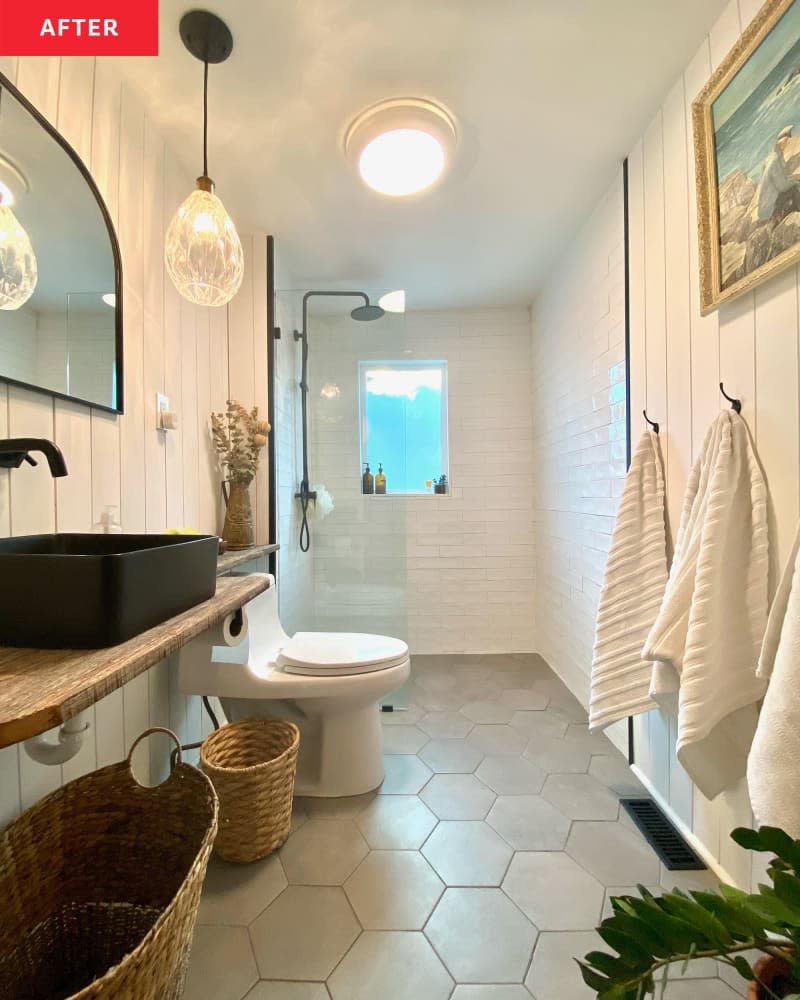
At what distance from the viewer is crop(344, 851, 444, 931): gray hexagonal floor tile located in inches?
44.0

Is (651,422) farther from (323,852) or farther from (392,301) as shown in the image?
(323,852)

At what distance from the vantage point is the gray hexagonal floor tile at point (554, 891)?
1109mm

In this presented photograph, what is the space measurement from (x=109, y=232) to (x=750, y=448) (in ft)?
5.76

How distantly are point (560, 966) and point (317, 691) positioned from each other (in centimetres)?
89

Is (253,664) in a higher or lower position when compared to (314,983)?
higher

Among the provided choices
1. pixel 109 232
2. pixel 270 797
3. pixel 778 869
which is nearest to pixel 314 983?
pixel 270 797

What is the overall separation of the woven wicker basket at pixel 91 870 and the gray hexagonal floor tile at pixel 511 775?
107 cm

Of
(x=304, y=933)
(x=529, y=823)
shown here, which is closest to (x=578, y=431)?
(x=529, y=823)

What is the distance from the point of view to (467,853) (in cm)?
133

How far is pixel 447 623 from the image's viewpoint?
302 cm

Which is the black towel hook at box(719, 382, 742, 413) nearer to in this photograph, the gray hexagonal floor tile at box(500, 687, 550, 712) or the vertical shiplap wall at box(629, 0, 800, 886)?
the vertical shiplap wall at box(629, 0, 800, 886)

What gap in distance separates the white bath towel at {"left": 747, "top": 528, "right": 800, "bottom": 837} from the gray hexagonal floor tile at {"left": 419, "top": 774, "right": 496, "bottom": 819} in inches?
36.0

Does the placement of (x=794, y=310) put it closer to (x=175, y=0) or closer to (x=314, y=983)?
(x=175, y=0)

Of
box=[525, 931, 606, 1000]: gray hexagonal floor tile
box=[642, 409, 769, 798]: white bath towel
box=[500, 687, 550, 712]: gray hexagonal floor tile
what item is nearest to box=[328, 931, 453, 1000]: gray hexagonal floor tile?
box=[525, 931, 606, 1000]: gray hexagonal floor tile
